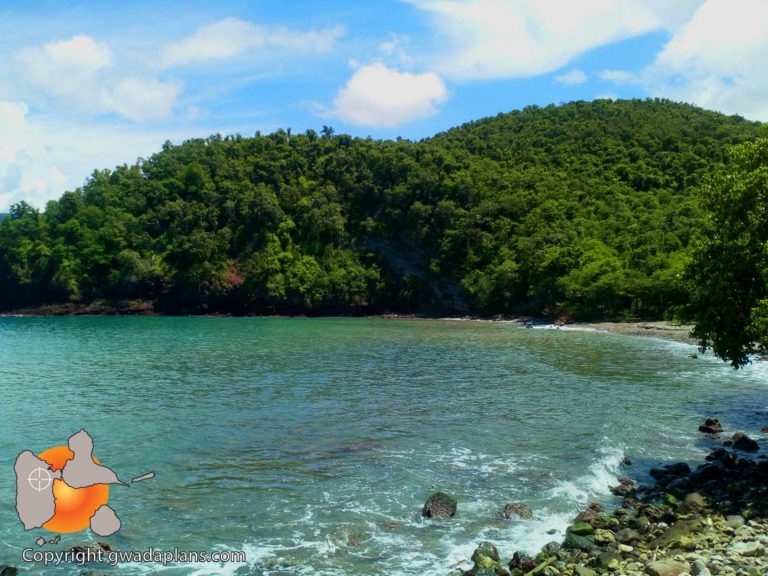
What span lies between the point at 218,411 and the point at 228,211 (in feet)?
347

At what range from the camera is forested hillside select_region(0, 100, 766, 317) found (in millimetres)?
99625

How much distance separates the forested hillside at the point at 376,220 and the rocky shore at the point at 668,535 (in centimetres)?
7230

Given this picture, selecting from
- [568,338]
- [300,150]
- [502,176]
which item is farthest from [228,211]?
[568,338]

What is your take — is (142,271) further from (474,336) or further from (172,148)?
(474,336)

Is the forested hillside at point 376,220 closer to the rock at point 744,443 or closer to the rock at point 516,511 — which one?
the rock at point 744,443

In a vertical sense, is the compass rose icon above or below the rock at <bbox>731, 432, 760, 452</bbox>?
above

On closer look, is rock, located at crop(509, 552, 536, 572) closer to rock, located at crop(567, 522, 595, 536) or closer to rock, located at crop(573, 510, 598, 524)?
rock, located at crop(567, 522, 595, 536)

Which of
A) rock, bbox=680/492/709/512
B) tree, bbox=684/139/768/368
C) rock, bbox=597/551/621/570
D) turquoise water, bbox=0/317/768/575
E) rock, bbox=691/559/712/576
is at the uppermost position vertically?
tree, bbox=684/139/768/368

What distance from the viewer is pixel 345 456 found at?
19562 mm

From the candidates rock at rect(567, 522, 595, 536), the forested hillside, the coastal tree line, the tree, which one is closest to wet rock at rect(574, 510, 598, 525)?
rock at rect(567, 522, 595, 536)

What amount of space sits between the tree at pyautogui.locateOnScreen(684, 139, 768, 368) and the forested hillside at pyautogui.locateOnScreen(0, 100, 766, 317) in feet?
230

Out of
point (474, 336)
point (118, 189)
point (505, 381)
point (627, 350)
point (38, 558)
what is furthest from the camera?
point (118, 189)

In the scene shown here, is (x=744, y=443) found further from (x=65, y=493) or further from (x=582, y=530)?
(x=65, y=493)

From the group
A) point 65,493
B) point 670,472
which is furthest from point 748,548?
point 65,493
